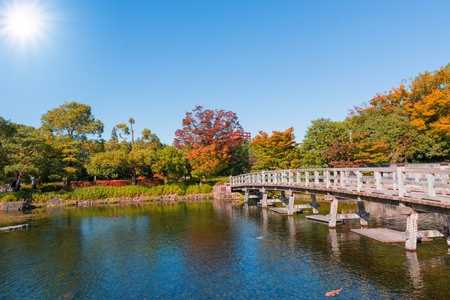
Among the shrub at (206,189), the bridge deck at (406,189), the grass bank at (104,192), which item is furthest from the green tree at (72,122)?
the bridge deck at (406,189)

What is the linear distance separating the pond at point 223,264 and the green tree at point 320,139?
16.0m

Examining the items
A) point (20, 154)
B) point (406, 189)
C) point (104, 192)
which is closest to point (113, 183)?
point (104, 192)

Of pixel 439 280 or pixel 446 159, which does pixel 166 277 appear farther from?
pixel 446 159

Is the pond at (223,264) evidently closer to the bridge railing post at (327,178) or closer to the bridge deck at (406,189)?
the bridge deck at (406,189)

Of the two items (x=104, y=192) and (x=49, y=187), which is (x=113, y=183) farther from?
(x=49, y=187)

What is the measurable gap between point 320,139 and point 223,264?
28.3 meters

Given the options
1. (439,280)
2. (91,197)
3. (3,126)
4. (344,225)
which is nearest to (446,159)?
(344,225)

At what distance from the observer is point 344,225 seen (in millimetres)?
19828

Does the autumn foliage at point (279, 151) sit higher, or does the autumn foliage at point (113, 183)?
the autumn foliage at point (279, 151)

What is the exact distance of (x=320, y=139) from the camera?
37.3 metres

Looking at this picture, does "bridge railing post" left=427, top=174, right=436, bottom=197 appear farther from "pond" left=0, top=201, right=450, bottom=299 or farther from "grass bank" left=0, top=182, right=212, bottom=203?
"grass bank" left=0, top=182, right=212, bottom=203

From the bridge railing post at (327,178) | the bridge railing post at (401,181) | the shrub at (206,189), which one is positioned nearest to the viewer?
the bridge railing post at (401,181)

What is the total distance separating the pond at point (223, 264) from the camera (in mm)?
10047

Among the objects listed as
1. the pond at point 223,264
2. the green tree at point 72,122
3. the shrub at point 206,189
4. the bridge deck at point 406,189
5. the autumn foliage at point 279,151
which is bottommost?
the pond at point 223,264
